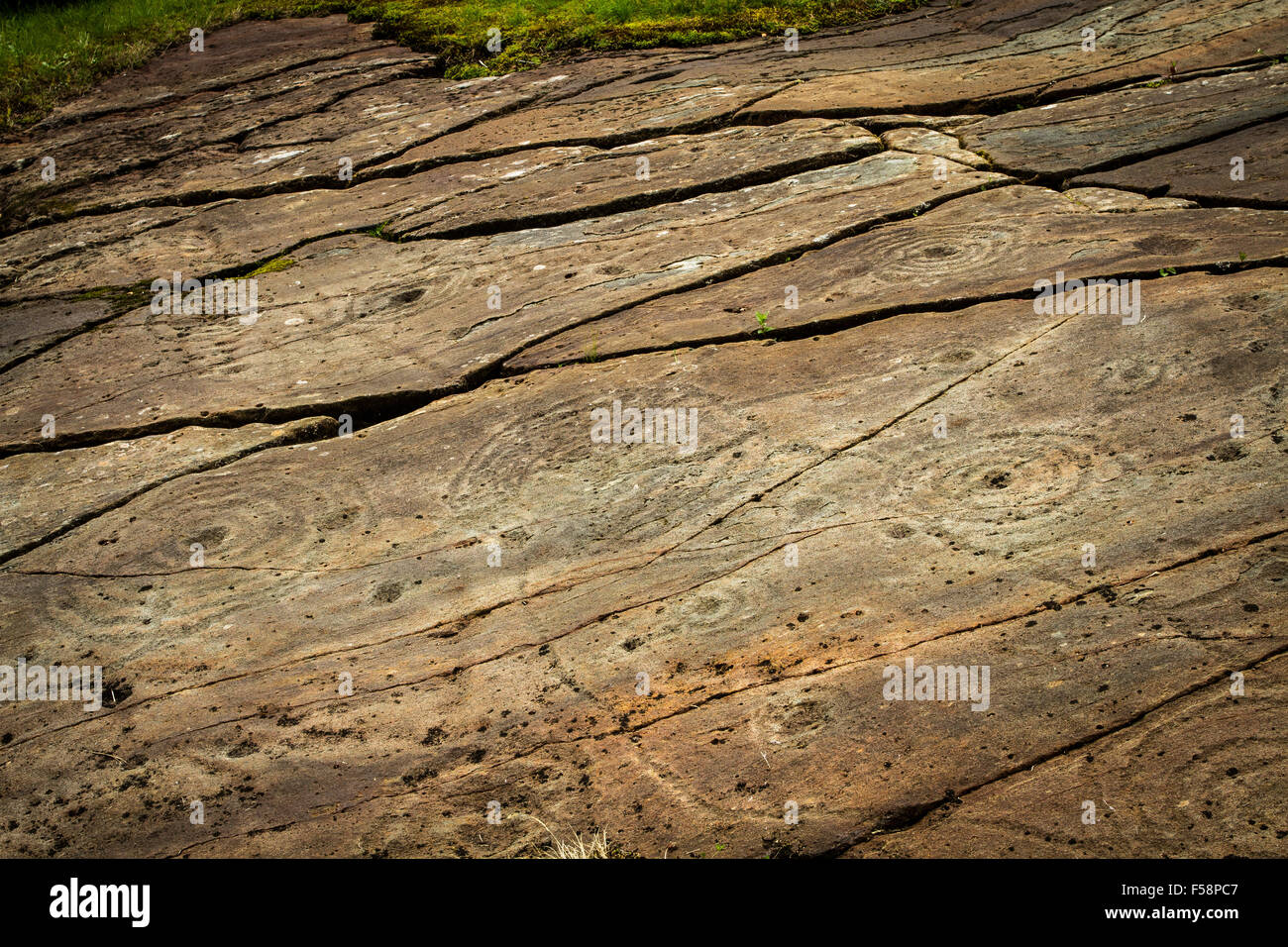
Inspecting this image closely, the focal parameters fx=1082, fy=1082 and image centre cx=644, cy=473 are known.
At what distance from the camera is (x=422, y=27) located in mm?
9906

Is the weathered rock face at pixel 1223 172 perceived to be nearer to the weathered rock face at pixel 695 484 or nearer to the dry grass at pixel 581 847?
the weathered rock face at pixel 695 484

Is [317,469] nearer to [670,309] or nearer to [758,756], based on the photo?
[670,309]

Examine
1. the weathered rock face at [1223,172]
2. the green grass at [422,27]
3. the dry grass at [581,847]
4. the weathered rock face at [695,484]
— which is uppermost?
the green grass at [422,27]

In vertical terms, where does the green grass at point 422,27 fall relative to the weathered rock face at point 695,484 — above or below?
above

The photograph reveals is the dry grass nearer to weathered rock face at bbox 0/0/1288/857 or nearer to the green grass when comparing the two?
weathered rock face at bbox 0/0/1288/857

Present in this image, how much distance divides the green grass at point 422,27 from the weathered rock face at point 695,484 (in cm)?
197

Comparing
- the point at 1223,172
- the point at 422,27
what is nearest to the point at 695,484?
the point at 1223,172

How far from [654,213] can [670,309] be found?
122cm

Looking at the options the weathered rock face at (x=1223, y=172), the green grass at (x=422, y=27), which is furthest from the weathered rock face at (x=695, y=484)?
the green grass at (x=422, y=27)

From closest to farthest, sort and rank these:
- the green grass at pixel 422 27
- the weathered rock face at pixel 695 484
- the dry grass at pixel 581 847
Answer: the dry grass at pixel 581 847
the weathered rock face at pixel 695 484
the green grass at pixel 422 27

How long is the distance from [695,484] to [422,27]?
7422 mm

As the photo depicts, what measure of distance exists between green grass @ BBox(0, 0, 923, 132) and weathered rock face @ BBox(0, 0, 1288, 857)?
197 cm

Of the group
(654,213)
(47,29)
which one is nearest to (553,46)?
(654,213)

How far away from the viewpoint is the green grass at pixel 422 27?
29.9 ft
